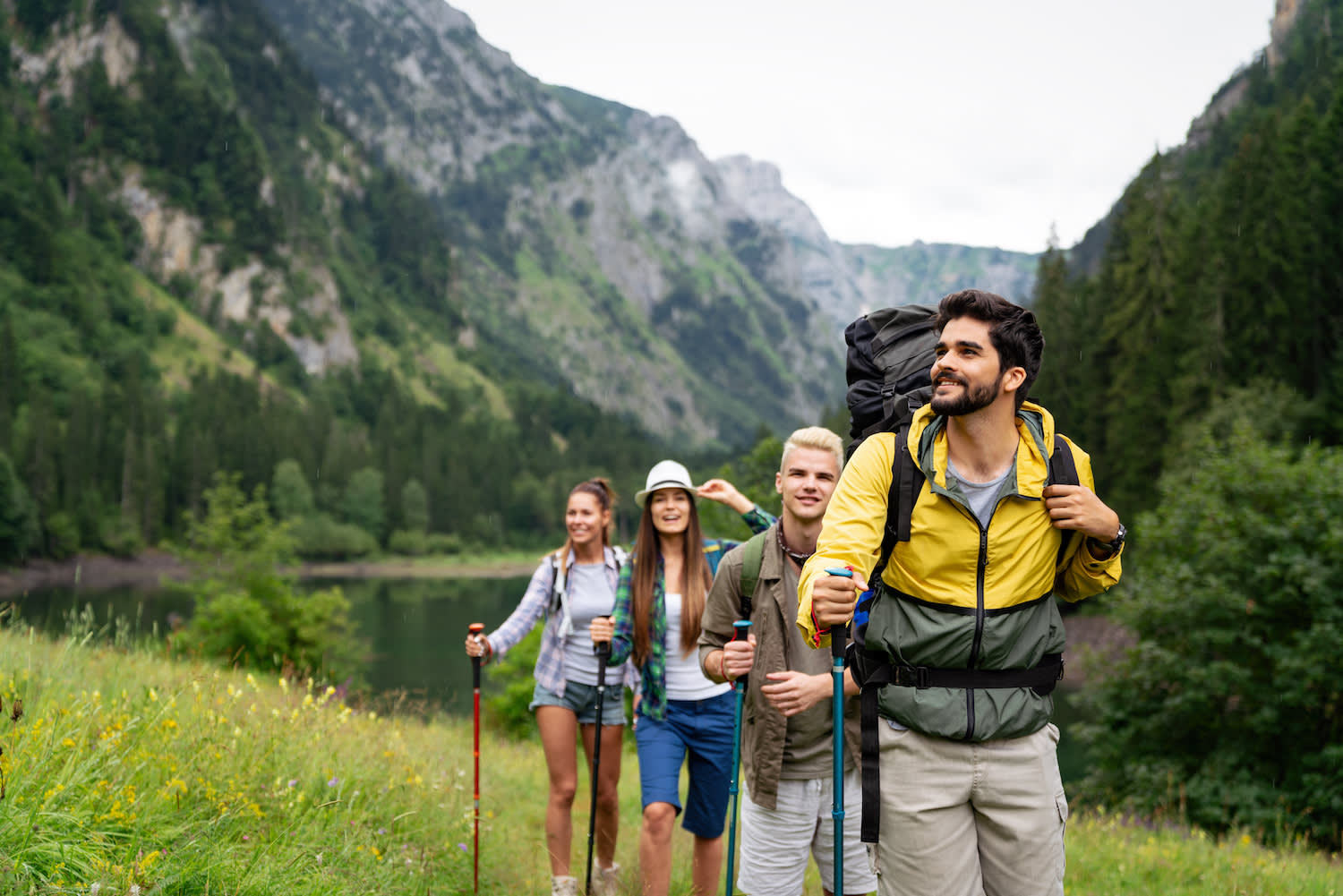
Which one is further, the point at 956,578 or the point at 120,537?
the point at 120,537

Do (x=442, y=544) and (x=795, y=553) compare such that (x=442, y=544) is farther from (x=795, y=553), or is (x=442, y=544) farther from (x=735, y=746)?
(x=795, y=553)

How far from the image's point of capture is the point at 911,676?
3.05m

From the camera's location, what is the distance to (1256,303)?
39.5 m

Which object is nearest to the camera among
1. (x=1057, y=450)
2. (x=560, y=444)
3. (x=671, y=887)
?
(x=1057, y=450)

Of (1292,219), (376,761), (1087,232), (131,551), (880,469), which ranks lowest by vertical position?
(131,551)

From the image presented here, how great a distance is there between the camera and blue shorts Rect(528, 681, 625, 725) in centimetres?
590

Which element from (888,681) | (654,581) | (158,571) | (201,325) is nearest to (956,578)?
(888,681)

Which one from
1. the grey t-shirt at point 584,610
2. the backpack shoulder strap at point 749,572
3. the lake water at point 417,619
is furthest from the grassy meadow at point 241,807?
the lake water at point 417,619

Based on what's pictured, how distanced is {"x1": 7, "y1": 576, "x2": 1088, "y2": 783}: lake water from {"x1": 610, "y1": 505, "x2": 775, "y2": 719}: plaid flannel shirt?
5.37 m

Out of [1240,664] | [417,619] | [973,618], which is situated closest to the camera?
[973,618]

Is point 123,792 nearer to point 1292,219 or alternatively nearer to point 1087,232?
point 1292,219

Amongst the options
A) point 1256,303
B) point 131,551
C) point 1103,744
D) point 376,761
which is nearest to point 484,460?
point 131,551

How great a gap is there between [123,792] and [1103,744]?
17228 mm

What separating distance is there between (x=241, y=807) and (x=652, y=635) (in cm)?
212
